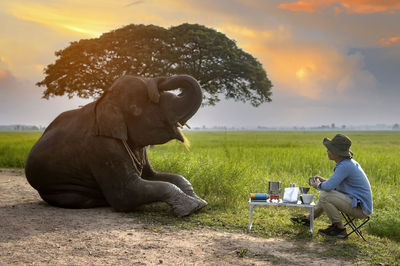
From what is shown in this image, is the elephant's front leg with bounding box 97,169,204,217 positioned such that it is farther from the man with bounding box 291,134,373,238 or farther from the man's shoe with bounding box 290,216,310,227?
the man with bounding box 291,134,373,238

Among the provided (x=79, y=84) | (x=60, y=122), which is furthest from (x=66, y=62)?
(x=60, y=122)

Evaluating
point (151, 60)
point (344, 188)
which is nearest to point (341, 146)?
point (344, 188)

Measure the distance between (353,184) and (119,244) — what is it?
117 inches

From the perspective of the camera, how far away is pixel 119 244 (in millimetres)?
5352

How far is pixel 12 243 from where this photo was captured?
5.34 metres

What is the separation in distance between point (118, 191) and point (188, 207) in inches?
43.1

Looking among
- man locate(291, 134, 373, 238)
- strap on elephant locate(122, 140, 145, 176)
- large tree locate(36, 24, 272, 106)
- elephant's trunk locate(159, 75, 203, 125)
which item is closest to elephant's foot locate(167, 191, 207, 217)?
strap on elephant locate(122, 140, 145, 176)

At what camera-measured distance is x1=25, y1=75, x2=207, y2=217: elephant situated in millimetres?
6867

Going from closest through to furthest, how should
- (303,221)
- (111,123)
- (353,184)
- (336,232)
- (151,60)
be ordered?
(353,184) < (336,232) < (303,221) < (111,123) < (151,60)

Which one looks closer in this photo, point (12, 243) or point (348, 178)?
point (12, 243)

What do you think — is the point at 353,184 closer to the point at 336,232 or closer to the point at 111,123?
the point at 336,232

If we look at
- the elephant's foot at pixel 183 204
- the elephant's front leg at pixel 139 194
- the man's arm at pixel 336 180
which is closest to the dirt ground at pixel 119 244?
the elephant's front leg at pixel 139 194

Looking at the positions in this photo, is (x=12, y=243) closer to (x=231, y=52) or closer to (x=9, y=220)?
(x=9, y=220)

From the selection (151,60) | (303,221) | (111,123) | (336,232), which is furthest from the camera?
(151,60)
